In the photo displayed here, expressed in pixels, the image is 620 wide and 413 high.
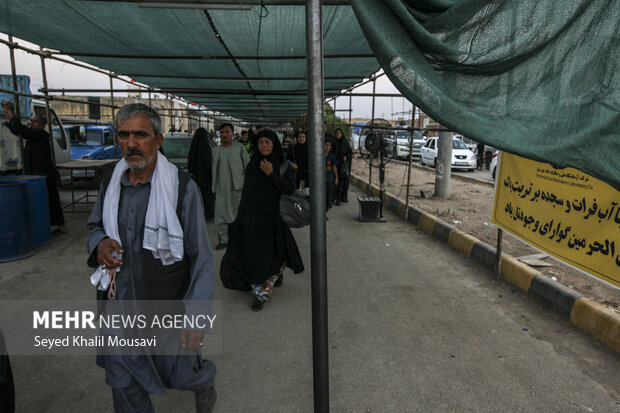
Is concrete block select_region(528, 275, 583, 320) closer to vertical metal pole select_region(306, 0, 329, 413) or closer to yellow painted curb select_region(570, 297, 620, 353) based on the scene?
yellow painted curb select_region(570, 297, 620, 353)

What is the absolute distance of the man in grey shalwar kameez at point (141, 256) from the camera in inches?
63.8

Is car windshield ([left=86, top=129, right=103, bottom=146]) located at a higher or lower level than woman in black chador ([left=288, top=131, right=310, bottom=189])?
higher

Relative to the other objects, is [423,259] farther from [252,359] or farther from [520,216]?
[252,359]

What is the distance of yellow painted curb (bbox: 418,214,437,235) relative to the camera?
6.15 meters

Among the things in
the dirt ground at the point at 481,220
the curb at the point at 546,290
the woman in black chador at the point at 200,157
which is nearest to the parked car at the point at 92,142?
the woman in black chador at the point at 200,157

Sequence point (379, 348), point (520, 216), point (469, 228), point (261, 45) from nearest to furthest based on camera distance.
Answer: point (379, 348) → point (520, 216) → point (261, 45) → point (469, 228)

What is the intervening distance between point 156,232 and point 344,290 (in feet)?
8.60

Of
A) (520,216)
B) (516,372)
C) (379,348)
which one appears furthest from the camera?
(520,216)

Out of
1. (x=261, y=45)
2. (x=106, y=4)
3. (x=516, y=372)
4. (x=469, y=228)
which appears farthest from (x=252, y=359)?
(x=469, y=228)

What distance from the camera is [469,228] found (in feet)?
19.4

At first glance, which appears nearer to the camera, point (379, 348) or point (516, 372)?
point (516, 372)

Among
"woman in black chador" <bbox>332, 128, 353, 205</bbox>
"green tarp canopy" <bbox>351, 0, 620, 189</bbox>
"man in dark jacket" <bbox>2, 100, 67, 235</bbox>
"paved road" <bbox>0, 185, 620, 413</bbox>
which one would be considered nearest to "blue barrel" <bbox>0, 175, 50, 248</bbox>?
"man in dark jacket" <bbox>2, 100, 67, 235</bbox>

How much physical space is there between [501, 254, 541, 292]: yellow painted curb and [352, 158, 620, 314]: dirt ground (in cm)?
26

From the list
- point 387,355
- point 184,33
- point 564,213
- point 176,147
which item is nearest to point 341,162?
point 176,147
